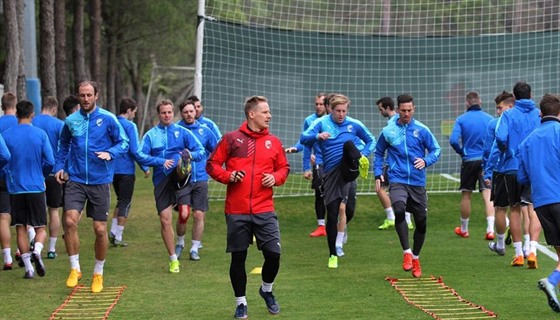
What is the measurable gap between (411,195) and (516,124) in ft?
4.76

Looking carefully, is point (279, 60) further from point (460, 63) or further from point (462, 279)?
point (462, 279)

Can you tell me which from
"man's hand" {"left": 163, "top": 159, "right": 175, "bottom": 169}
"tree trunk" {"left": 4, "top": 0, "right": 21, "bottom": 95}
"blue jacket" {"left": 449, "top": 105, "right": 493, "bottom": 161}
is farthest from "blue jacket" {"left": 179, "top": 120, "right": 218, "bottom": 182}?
"tree trunk" {"left": 4, "top": 0, "right": 21, "bottom": 95}

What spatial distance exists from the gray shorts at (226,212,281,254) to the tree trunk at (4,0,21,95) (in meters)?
11.1

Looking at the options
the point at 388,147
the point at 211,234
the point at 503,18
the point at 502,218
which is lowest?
the point at 211,234

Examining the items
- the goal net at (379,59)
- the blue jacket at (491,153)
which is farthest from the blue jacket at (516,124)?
the goal net at (379,59)

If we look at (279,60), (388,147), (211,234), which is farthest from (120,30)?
(388,147)

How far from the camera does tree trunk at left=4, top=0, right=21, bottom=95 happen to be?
19578mm

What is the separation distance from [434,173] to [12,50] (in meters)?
8.81

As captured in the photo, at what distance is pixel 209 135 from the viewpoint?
45.5 feet

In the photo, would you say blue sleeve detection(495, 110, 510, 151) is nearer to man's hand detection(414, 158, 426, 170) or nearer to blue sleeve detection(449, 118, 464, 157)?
man's hand detection(414, 158, 426, 170)

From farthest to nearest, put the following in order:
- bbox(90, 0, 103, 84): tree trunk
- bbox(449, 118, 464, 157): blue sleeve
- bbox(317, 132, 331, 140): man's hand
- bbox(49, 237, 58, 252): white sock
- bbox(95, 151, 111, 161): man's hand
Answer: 1. bbox(90, 0, 103, 84): tree trunk
2. bbox(449, 118, 464, 157): blue sleeve
3. bbox(49, 237, 58, 252): white sock
4. bbox(317, 132, 331, 140): man's hand
5. bbox(95, 151, 111, 161): man's hand

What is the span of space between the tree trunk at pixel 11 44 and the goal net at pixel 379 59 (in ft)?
11.6

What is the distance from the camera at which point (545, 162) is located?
9359 millimetres

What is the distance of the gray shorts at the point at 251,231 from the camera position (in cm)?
945
